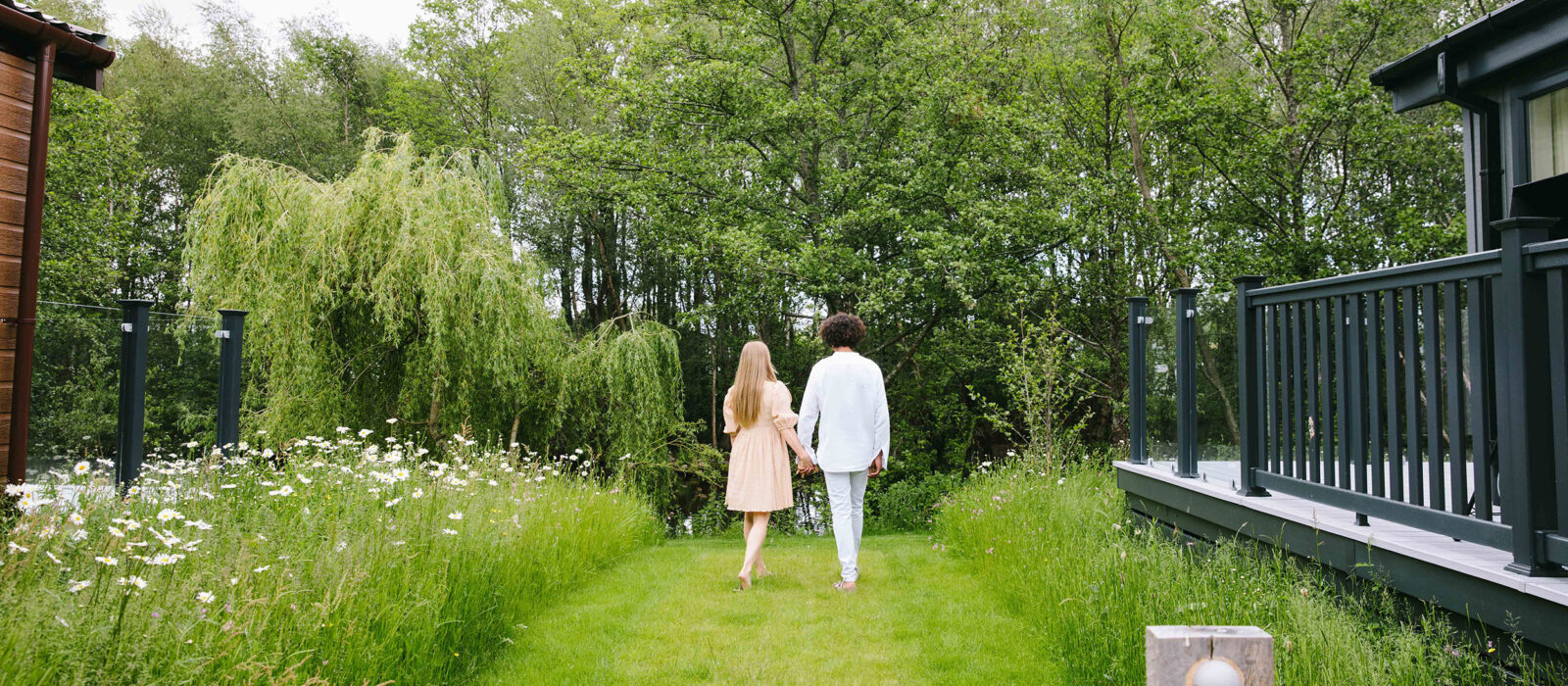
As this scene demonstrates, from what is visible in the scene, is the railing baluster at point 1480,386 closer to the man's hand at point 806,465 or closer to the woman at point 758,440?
the man's hand at point 806,465

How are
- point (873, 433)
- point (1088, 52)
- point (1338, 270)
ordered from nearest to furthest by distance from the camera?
point (873, 433)
point (1338, 270)
point (1088, 52)

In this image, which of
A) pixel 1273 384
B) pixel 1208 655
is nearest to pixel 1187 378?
pixel 1273 384

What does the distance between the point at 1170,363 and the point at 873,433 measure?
2.03 m

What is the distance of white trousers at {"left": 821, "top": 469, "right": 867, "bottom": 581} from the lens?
18.1 feet

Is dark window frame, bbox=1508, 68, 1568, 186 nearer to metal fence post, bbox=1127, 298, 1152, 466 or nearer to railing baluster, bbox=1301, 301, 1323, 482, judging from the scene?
metal fence post, bbox=1127, 298, 1152, 466

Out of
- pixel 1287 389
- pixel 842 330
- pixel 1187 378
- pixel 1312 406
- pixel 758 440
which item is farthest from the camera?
pixel 758 440

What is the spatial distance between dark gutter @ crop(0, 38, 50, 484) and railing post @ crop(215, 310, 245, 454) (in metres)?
1.60

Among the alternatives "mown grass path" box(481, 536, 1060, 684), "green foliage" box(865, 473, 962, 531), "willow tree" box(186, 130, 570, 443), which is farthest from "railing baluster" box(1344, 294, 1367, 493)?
"green foliage" box(865, 473, 962, 531)

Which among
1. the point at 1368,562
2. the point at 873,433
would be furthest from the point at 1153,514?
the point at 1368,562

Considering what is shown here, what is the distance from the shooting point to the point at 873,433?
5.59 metres

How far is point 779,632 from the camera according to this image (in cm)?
453

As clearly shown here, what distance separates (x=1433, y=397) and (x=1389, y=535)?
599 millimetres

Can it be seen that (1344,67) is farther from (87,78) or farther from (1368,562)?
(87,78)

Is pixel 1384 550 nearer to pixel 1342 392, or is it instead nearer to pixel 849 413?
pixel 1342 392
